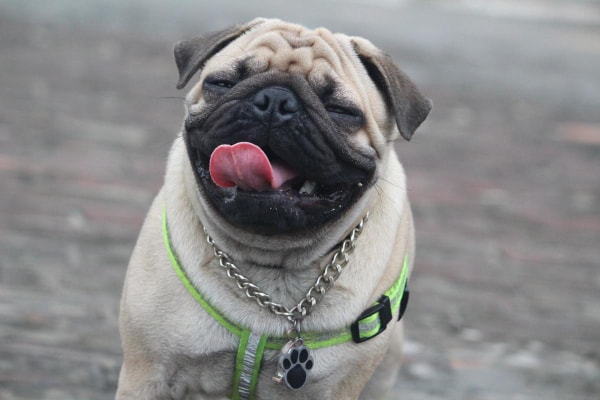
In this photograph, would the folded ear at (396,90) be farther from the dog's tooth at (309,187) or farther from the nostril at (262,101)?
the nostril at (262,101)

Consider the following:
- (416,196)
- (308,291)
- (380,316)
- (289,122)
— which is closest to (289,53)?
(289,122)

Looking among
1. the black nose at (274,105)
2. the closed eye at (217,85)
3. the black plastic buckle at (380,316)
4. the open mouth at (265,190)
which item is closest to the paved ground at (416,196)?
the black plastic buckle at (380,316)

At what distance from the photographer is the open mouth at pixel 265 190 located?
2.71 m

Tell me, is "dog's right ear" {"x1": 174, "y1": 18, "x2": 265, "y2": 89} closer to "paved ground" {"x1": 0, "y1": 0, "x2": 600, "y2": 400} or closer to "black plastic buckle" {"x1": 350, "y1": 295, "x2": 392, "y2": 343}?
"black plastic buckle" {"x1": 350, "y1": 295, "x2": 392, "y2": 343}

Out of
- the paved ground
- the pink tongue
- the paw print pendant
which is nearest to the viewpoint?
the pink tongue

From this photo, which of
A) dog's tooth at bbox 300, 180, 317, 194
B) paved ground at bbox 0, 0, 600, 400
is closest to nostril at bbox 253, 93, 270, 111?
dog's tooth at bbox 300, 180, 317, 194

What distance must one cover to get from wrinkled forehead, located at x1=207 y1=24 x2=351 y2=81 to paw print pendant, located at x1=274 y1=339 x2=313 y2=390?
2.74 feet

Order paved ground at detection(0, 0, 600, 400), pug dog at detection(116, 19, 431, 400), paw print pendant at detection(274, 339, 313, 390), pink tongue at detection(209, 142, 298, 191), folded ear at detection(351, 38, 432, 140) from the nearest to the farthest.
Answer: pink tongue at detection(209, 142, 298, 191)
pug dog at detection(116, 19, 431, 400)
paw print pendant at detection(274, 339, 313, 390)
folded ear at detection(351, 38, 432, 140)
paved ground at detection(0, 0, 600, 400)

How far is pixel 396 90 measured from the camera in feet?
10.1

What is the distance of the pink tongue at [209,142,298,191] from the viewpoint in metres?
2.69

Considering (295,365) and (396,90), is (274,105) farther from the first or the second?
(295,365)

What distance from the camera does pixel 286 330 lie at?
9.89 feet

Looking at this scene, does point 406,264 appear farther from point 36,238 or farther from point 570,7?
point 570,7

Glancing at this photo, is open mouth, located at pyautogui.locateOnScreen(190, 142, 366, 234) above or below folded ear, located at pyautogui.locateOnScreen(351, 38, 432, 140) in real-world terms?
below
